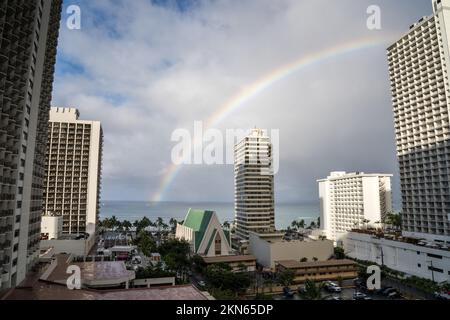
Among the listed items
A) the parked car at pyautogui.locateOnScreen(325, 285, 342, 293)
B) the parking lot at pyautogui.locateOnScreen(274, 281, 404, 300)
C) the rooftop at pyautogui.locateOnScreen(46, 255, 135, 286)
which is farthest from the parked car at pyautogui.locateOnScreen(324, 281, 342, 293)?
the rooftop at pyautogui.locateOnScreen(46, 255, 135, 286)

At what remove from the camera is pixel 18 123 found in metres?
26.6

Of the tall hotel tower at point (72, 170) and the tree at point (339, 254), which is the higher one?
the tall hotel tower at point (72, 170)

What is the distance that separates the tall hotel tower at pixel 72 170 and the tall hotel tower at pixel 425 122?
6197 centimetres

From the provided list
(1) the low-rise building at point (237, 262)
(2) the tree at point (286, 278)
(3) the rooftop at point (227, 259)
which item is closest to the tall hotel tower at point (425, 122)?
(2) the tree at point (286, 278)

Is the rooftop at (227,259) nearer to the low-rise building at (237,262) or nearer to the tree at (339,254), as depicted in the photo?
the low-rise building at (237,262)

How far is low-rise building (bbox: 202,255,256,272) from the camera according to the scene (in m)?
49.1

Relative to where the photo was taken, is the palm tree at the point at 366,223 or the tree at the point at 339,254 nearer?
the tree at the point at 339,254

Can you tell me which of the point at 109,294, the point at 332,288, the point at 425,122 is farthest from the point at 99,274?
the point at 425,122

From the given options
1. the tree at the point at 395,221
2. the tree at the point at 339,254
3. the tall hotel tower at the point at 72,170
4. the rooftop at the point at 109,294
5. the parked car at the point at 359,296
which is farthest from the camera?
the tree at the point at 395,221

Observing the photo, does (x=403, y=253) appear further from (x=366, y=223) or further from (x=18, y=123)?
(x=18, y=123)

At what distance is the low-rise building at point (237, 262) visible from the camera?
4912cm
